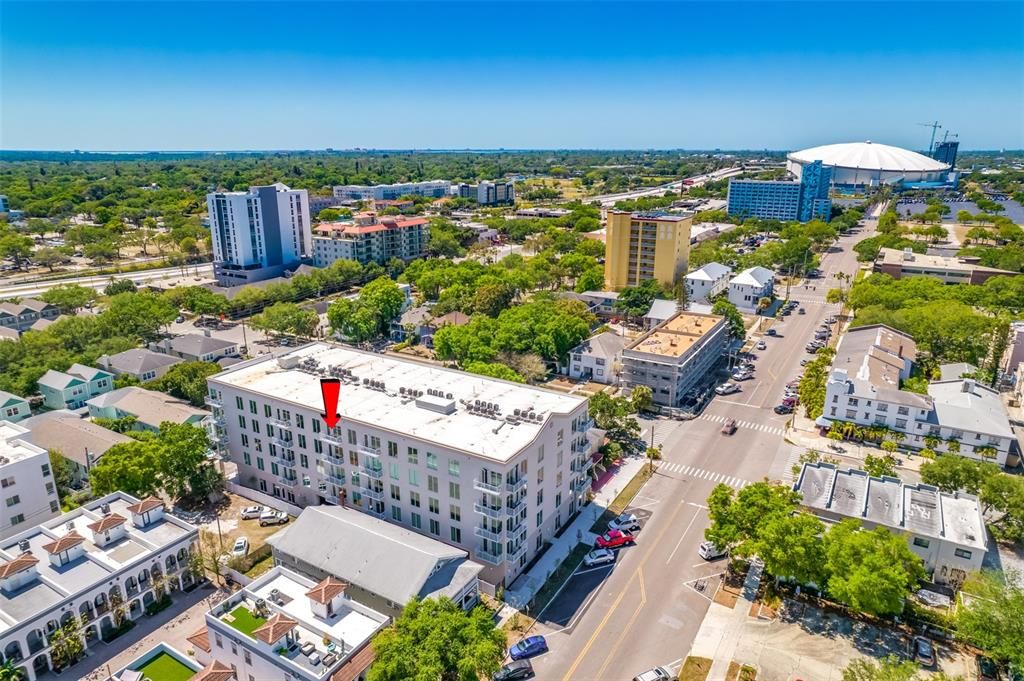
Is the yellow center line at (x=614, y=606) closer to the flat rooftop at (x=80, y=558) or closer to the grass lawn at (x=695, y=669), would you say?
the grass lawn at (x=695, y=669)

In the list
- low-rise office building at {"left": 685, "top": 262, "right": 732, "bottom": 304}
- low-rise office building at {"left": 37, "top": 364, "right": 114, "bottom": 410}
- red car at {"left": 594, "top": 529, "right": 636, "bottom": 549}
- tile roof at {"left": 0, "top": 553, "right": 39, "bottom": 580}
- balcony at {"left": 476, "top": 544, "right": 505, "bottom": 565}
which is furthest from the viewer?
low-rise office building at {"left": 685, "top": 262, "right": 732, "bottom": 304}

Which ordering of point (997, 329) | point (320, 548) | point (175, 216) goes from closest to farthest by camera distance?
point (320, 548), point (997, 329), point (175, 216)

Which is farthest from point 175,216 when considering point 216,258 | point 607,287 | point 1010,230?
point 1010,230

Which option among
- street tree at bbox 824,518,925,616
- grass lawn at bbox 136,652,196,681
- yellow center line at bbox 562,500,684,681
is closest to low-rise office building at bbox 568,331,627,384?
yellow center line at bbox 562,500,684,681

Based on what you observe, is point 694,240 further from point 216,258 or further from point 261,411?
point 261,411

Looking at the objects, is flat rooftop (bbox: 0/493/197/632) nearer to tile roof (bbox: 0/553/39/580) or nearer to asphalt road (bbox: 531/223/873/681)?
tile roof (bbox: 0/553/39/580)

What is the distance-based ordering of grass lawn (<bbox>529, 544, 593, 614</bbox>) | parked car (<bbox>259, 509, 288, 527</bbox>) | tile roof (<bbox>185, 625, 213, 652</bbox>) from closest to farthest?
tile roof (<bbox>185, 625, 213, 652</bbox>), grass lawn (<bbox>529, 544, 593, 614</bbox>), parked car (<bbox>259, 509, 288, 527</bbox>)
